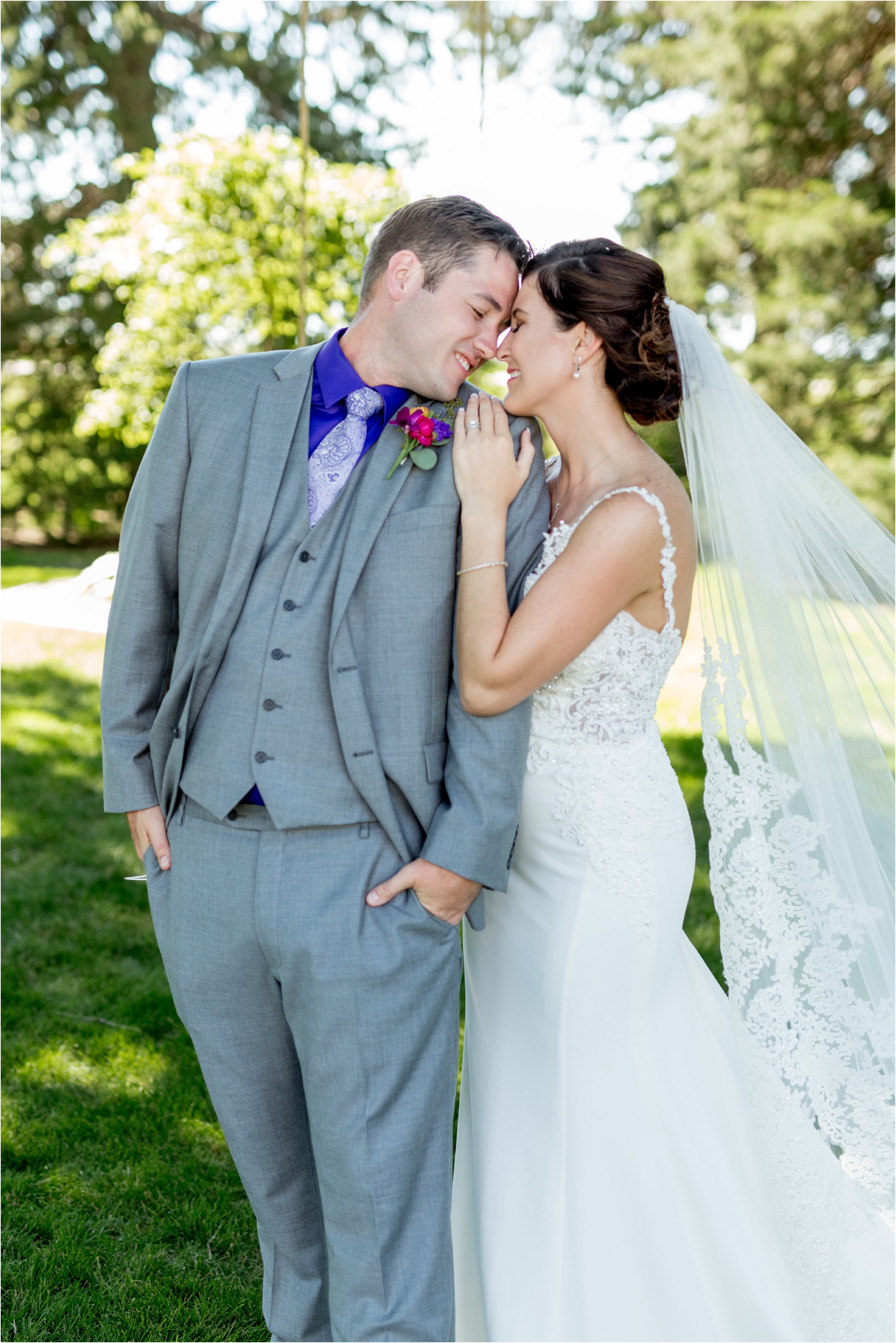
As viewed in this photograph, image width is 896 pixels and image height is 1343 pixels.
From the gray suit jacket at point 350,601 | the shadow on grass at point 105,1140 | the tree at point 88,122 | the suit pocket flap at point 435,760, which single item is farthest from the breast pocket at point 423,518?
the tree at point 88,122

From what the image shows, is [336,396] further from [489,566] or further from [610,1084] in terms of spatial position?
[610,1084]

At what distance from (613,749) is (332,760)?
0.69 m

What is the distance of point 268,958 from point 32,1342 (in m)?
1.24

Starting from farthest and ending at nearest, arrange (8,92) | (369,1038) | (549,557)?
(8,92)
(549,557)
(369,1038)

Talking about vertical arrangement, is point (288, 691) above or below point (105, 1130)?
above

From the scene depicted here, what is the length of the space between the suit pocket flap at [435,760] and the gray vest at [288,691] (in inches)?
5.2

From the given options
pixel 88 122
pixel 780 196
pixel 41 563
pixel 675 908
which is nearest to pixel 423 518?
pixel 675 908

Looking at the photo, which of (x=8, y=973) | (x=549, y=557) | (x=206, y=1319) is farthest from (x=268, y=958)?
(x=8, y=973)

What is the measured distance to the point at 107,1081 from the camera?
3.42m

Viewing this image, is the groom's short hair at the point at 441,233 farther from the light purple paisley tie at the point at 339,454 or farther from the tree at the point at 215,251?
the tree at the point at 215,251

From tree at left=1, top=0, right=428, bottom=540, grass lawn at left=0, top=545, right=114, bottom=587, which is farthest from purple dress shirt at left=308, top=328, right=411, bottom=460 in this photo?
tree at left=1, top=0, right=428, bottom=540

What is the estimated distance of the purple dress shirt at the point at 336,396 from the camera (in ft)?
6.95

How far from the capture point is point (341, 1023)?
6.38ft

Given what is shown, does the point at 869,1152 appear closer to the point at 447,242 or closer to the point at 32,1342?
the point at 32,1342
